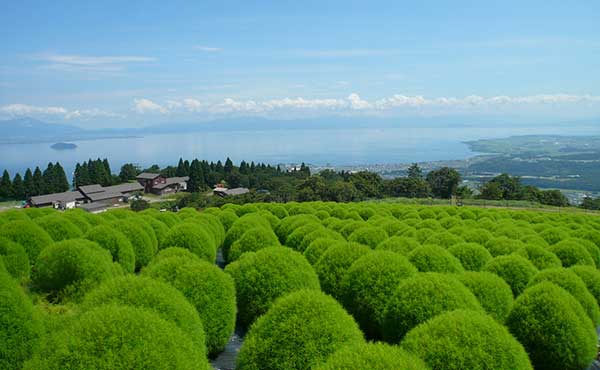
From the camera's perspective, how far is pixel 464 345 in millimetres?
6410

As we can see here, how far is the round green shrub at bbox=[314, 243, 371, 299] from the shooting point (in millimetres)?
11070

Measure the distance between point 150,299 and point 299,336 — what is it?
236cm

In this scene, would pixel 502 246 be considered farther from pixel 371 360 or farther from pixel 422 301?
pixel 371 360

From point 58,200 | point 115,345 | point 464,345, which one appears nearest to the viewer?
point 115,345

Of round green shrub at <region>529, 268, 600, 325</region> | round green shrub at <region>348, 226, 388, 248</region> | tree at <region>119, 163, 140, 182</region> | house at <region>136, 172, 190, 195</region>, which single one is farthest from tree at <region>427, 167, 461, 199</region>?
tree at <region>119, 163, 140, 182</region>

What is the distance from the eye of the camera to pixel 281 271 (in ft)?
32.9

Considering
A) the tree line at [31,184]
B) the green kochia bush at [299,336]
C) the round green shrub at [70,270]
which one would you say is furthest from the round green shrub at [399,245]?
the tree line at [31,184]

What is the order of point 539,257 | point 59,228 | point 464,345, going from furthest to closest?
point 59,228 < point 539,257 < point 464,345

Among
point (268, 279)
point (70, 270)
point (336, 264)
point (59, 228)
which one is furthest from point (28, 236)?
point (336, 264)

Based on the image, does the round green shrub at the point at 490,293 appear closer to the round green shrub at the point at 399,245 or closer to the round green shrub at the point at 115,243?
the round green shrub at the point at 399,245

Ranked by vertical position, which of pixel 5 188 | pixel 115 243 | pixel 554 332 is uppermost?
pixel 115 243

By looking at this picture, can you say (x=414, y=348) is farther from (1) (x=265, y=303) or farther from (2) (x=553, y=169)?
(2) (x=553, y=169)

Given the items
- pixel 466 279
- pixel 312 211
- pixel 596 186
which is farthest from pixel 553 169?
pixel 466 279

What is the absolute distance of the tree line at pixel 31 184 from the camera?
7338 cm
